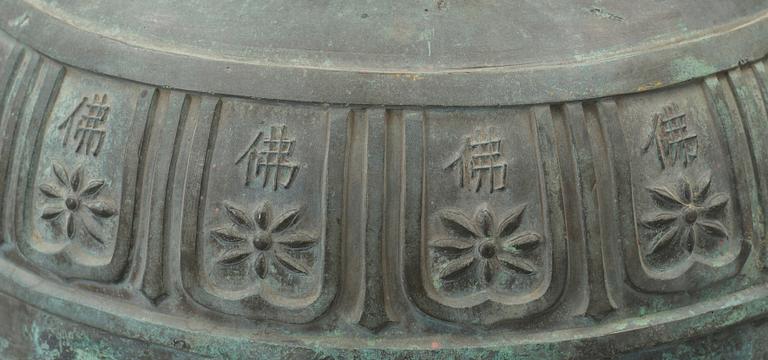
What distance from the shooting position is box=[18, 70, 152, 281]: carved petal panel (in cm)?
274

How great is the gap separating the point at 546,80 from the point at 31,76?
1.25m

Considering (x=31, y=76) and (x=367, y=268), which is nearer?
(x=367, y=268)

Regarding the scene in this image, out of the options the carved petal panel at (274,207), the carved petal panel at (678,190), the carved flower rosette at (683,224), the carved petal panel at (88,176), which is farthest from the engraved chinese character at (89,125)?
the carved flower rosette at (683,224)

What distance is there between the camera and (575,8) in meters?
2.76

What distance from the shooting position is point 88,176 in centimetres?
279

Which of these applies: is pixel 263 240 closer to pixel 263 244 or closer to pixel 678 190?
pixel 263 244

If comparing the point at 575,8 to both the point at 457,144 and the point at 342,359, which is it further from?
the point at 342,359

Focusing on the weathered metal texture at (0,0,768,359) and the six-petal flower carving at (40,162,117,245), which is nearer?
the weathered metal texture at (0,0,768,359)

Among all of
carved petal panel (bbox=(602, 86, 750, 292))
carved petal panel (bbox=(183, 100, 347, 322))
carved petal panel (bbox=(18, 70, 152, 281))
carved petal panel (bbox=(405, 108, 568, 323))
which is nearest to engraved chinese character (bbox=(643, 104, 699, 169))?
carved petal panel (bbox=(602, 86, 750, 292))

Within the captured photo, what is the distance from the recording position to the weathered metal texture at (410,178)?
8.67 ft

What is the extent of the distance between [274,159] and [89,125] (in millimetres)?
477

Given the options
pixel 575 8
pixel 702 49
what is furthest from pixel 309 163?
pixel 702 49

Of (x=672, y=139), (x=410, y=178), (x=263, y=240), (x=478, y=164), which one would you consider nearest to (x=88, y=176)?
(x=263, y=240)

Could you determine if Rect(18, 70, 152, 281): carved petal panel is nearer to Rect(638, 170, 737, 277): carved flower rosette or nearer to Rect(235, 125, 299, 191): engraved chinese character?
Rect(235, 125, 299, 191): engraved chinese character
